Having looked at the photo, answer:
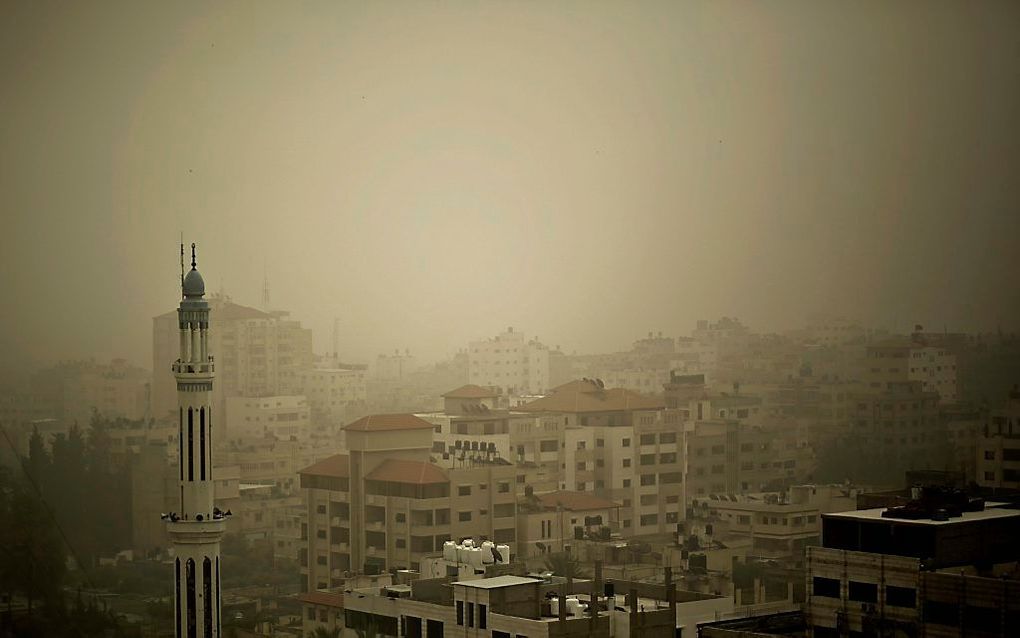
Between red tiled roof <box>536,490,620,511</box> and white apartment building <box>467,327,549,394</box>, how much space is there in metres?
10.0

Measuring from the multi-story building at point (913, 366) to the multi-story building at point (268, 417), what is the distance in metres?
9.88

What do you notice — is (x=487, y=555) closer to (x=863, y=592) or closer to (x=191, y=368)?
(x=191, y=368)

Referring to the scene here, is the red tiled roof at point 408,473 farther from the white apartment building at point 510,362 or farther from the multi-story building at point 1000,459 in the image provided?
the white apartment building at point 510,362

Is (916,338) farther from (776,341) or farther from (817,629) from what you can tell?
(817,629)

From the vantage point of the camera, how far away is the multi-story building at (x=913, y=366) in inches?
1181

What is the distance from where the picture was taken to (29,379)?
2133 centimetres

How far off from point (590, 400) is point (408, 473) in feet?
22.5

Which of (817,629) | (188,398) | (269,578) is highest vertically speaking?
(188,398)

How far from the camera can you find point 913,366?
30359 mm

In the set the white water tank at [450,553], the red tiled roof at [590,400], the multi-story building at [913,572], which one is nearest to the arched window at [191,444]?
the white water tank at [450,553]

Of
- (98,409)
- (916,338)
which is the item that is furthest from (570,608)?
(916,338)

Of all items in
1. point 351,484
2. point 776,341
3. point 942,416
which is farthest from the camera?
point 776,341

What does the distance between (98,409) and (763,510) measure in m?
8.74

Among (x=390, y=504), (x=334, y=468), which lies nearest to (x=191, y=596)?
(x=390, y=504)
